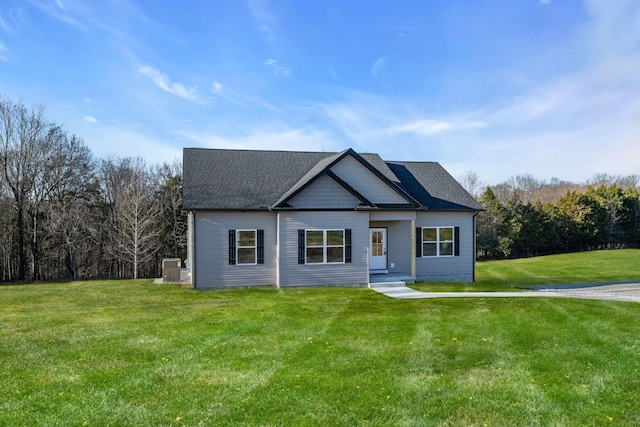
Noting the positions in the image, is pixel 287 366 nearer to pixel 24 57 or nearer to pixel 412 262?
pixel 412 262

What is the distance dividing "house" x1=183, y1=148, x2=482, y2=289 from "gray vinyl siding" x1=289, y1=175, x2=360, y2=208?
41 mm

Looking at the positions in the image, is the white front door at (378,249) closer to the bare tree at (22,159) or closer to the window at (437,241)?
the window at (437,241)

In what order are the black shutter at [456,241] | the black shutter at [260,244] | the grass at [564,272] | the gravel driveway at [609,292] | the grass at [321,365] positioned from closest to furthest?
1. the grass at [321,365]
2. the gravel driveway at [609,292]
3. the black shutter at [260,244]
4. the black shutter at [456,241]
5. the grass at [564,272]

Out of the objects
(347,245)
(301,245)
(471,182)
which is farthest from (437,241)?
(471,182)

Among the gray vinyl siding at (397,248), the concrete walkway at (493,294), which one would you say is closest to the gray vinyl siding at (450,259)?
the gray vinyl siding at (397,248)

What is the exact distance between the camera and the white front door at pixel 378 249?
1884cm

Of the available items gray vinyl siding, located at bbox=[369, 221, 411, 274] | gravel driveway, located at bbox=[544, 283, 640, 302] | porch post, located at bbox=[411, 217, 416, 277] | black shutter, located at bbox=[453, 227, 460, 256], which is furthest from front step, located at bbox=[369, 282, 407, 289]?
gravel driveway, located at bbox=[544, 283, 640, 302]

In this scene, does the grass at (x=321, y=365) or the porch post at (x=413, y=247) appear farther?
the porch post at (x=413, y=247)

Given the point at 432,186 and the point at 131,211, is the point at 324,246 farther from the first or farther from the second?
the point at 131,211

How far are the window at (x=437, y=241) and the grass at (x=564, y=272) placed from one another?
6.69ft

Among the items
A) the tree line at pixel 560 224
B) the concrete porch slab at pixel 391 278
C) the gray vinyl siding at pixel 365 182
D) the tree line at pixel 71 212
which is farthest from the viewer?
the tree line at pixel 560 224

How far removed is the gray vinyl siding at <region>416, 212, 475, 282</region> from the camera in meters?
19.3

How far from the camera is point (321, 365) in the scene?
22.3ft

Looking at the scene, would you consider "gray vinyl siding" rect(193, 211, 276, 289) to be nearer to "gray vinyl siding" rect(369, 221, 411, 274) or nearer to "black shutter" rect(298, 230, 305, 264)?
"black shutter" rect(298, 230, 305, 264)
